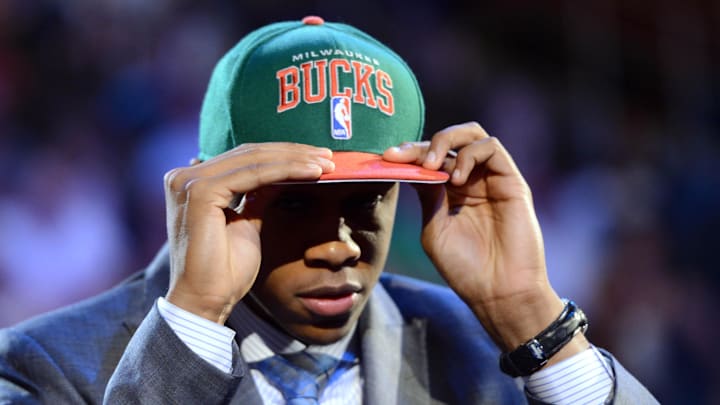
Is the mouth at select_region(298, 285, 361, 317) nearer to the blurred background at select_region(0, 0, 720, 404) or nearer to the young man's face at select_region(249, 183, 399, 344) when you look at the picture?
the young man's face at select_region(249, 183, 399, 344)

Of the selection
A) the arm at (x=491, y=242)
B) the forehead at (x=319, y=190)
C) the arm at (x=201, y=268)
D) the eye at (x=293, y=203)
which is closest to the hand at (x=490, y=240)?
the arm at (x=491, y=242)

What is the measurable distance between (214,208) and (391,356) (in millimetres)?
676

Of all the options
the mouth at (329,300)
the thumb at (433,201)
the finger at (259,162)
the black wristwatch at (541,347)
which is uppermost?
the finger at (259,162)

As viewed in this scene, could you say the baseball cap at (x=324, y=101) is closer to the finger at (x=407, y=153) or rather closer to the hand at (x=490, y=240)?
the finger at (x=407, y=153)

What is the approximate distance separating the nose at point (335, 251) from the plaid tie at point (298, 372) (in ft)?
1.01

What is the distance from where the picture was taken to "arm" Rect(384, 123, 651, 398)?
1.91 metres

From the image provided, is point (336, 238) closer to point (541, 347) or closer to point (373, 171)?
point (373, 171)

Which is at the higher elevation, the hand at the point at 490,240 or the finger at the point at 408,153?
the finger at the point at 408,153

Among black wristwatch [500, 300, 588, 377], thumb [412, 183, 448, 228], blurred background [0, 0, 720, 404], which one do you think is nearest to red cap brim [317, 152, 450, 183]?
thumb [412, 183, 448, 228]

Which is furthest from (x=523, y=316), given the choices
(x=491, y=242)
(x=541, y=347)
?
(x=491, y=242)

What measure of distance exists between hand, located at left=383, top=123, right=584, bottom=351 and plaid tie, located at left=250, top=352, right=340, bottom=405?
366mm

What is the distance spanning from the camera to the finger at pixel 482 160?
1832mm

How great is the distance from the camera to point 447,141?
1825mm

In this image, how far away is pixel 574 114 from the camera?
18.1 feet
